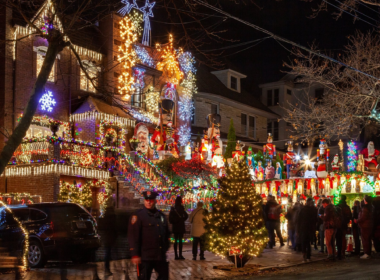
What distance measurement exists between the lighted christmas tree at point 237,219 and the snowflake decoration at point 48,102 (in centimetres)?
1345

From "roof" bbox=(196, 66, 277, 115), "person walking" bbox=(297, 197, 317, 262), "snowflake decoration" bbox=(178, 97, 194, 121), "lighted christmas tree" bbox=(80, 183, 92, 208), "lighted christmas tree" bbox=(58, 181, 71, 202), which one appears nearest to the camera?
"person walking" bbox=(297, 197, 317, 262)

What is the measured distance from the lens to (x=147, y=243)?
779 centimetres

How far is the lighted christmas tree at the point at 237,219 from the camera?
12.3 m

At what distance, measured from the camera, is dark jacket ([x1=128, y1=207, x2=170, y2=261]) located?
25.5 ft

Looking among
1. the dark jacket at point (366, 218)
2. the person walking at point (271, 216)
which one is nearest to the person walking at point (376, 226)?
the dark jacket at point (366, 218)

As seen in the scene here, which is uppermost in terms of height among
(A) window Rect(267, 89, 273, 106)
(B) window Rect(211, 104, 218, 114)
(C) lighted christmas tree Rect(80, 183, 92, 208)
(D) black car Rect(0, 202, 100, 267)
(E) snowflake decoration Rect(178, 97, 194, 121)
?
(A) window Rect(267, 89, 273, 106)

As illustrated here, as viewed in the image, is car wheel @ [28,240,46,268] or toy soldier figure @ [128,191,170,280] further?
car wheel @ [28,240,46,268]

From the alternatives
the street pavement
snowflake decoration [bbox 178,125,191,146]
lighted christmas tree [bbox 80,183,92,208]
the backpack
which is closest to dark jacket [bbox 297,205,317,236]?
the street pavement

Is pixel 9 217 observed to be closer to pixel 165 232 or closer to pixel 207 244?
pixel 207 244

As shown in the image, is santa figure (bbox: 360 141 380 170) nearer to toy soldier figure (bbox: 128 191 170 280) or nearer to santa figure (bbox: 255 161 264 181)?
santa figure (bbox: 255 161 264 181)

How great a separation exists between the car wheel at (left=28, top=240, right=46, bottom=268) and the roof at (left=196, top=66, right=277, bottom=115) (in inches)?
1023

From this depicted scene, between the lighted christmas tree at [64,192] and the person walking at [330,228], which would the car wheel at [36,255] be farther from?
the lighted christmas tree at [64,192]

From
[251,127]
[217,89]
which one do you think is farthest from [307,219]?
[251,127]

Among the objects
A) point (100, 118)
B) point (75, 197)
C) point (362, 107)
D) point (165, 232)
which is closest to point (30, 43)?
point (100, 118)
